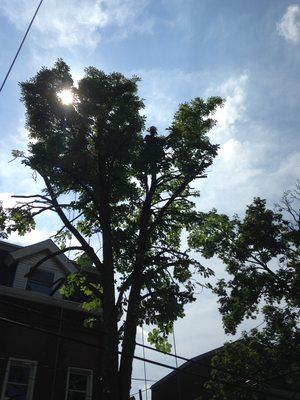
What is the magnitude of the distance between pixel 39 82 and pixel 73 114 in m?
1.86

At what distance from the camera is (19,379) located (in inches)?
589

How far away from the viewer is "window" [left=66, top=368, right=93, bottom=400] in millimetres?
16172

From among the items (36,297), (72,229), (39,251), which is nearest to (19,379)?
(36,297)

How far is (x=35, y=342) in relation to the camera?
51.9ft

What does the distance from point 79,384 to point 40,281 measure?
4704 mm

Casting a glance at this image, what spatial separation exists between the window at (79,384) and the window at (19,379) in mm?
1644

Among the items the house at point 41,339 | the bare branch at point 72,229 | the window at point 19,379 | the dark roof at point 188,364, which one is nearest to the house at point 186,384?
the dark roof at point 188,364

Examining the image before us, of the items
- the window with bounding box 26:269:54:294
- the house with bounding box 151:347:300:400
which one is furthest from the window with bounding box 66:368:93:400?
the house with bounding box 151:347:300:400

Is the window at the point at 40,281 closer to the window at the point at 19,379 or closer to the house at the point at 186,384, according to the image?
the window at the point at 19,379

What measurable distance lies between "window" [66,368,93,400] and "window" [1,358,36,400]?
1644mm

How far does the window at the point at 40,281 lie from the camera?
17.8m

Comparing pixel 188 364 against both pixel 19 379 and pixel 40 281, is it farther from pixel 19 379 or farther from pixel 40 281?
pixel 19 379

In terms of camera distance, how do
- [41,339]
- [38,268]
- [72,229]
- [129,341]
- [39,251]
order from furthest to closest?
[39,251] → [38,268] → [41,339] → [72,229] → [129,341]

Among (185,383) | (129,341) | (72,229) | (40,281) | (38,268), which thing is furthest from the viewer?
(185,383)
